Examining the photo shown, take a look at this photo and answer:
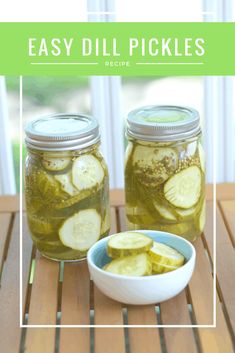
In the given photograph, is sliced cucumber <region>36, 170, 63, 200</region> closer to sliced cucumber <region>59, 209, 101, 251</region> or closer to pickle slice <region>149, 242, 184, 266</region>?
sliced cucumber <region>59, 209, 101, 251</region>

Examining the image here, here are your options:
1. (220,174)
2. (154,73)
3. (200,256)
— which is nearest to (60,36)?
(154,73)

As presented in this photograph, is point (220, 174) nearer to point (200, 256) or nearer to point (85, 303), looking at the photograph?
point (200, 256)

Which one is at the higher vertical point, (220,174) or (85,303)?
(85,303)

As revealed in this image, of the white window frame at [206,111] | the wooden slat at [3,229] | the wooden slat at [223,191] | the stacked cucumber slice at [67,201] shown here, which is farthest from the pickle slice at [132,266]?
the white window frame at [206,111]

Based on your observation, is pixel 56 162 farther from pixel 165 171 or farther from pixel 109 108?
pixel 109 108

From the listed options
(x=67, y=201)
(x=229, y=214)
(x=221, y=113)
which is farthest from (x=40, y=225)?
(x=221, y=113)

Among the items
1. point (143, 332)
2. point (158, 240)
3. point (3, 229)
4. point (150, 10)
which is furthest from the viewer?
point (150, 10)

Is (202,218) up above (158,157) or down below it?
below
